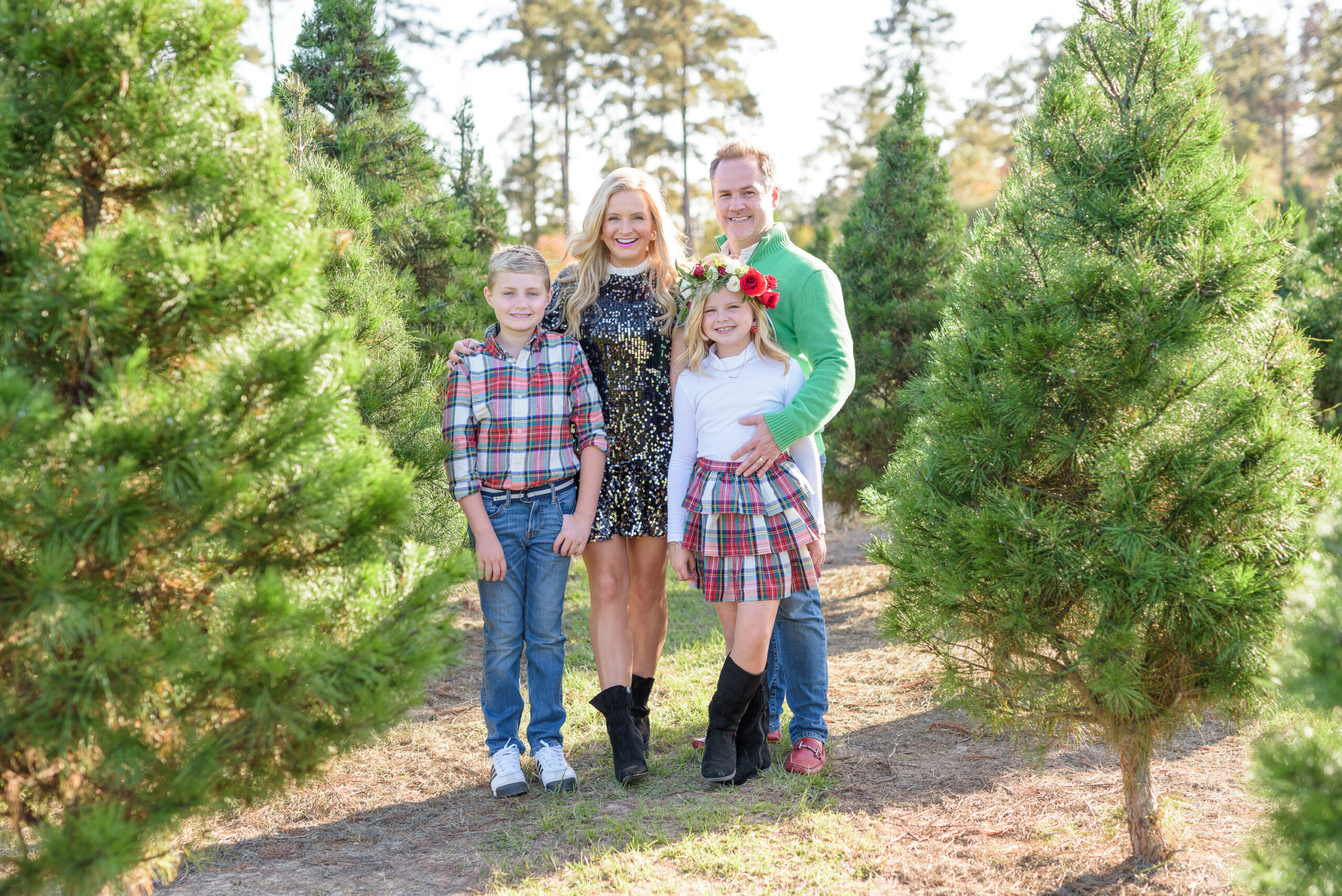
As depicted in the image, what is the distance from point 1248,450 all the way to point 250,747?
2.69 m

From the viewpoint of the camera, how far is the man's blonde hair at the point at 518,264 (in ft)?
12.1

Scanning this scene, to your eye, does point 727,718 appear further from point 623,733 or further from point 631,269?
point 631,269

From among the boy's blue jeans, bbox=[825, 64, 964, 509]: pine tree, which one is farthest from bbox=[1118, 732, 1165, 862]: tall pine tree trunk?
bbox=[825, 64, 964, 509]: pine tree

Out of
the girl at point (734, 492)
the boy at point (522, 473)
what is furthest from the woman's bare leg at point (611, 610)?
the girl at point (734, 492)

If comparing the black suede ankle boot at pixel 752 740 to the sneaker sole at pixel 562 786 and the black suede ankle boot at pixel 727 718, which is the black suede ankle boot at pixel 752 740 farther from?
the sneaker sole at pixel 562 786

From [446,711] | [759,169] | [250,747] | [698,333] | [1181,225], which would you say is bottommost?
[446,711]

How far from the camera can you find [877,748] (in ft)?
14.1

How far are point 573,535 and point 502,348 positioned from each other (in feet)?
2.69

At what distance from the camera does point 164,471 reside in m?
1.93

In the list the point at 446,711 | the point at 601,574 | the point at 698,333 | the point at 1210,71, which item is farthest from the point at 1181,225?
the point at 446,711

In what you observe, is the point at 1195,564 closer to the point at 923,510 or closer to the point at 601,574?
the point at 923,510

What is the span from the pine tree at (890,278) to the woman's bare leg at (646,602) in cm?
358

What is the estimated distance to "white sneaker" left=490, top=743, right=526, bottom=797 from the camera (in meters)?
3.71

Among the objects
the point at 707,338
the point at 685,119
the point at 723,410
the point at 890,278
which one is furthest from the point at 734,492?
the point at 685,119
